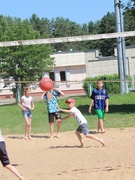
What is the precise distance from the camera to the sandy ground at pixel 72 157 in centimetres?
911

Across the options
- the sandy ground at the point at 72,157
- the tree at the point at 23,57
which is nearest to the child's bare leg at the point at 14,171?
the sandy ground at the point at 72,157

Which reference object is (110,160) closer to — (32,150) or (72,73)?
(32,150)

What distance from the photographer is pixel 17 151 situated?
12.9m

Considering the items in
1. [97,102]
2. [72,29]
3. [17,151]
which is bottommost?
[17,151]

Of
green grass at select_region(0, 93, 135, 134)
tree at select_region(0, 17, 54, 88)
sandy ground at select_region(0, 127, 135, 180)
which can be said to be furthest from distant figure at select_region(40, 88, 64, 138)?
tree at select_region(0, 17, 54, 88)

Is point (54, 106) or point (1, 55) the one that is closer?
point (54, 106)

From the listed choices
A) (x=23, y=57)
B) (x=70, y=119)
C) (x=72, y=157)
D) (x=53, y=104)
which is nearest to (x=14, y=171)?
(x=72, y=157)

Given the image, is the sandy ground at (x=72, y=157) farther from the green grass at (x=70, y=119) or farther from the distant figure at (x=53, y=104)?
the green grass at (x=70, y=119)

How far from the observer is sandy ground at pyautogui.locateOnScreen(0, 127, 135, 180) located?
911cm

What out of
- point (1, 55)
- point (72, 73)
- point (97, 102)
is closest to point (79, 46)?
point (72, 73)

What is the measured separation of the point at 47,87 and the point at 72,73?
34.9 meters

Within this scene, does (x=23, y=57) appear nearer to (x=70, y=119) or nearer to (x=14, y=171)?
(x=70, y=119)

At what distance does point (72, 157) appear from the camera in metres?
11.3

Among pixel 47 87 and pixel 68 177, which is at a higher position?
pixel 47 87
